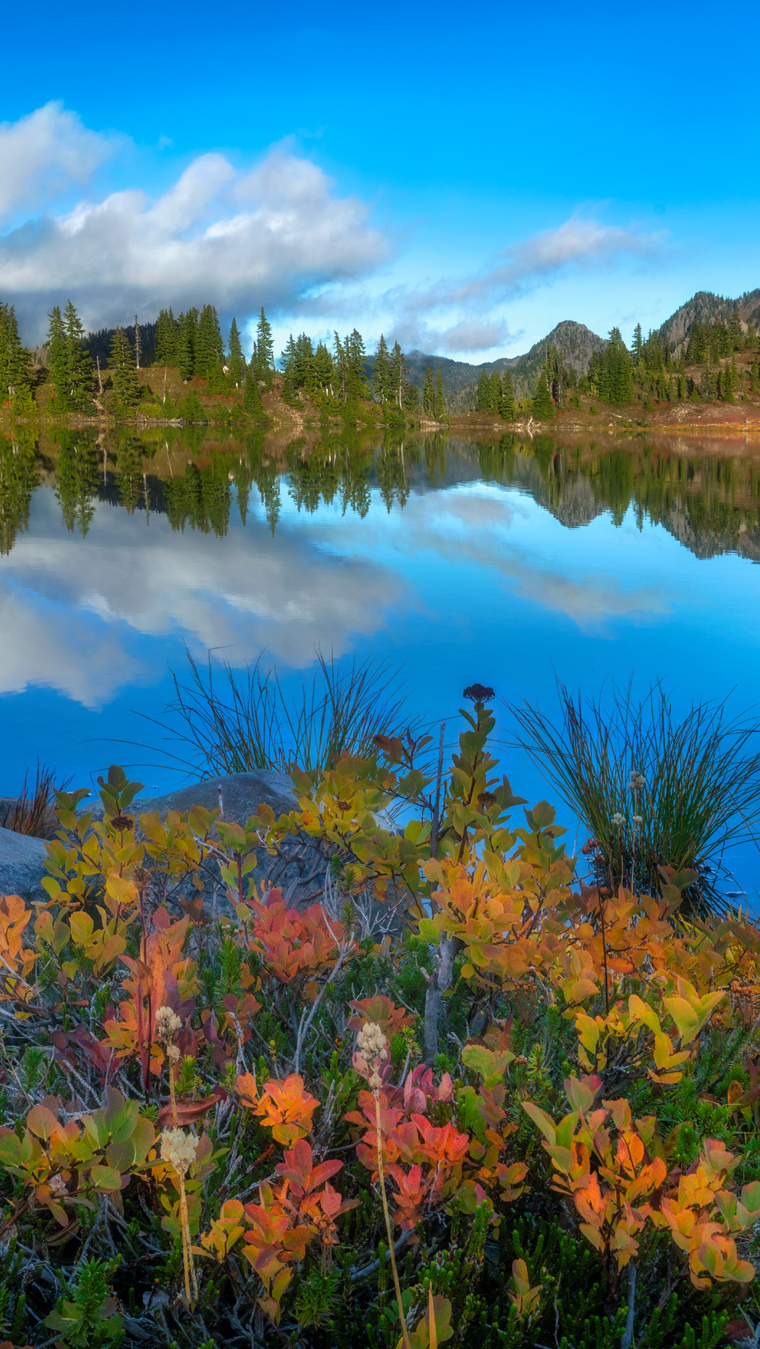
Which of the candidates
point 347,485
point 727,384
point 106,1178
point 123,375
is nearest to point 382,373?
point 123,375

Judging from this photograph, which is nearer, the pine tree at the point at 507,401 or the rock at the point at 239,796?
the rock at the point at 239,796

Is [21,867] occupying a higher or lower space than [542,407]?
lower

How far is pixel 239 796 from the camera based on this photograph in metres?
3.84

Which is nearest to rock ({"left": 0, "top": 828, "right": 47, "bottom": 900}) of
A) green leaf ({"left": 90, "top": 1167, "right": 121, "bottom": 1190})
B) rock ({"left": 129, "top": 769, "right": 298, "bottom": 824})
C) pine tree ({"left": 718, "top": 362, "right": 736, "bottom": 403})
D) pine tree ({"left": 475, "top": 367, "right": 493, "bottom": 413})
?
rock ({"left": 129, "top": 769, "right": 298, "bottom": 824})

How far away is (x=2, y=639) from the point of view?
8.47 m

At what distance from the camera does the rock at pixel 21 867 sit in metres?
2.73

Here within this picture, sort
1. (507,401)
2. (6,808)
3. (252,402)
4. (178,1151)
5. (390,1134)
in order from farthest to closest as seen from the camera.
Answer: (507,401)
(252,402)
(6,808)
(390,1134)
(178,1151)

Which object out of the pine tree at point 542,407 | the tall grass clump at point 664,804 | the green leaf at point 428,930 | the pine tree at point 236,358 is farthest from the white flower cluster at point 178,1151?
the pine tree at point 542,407

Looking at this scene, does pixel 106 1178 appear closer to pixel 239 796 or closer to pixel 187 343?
pixel 239 796

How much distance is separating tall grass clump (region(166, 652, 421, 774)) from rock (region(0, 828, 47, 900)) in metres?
1.71

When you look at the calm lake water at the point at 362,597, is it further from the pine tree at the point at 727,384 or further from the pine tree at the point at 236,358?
the pine tree at the point at 727,384

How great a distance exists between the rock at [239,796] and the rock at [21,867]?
0.71 metres

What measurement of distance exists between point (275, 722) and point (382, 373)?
314ft

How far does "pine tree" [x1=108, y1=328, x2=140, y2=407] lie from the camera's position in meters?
76.8
